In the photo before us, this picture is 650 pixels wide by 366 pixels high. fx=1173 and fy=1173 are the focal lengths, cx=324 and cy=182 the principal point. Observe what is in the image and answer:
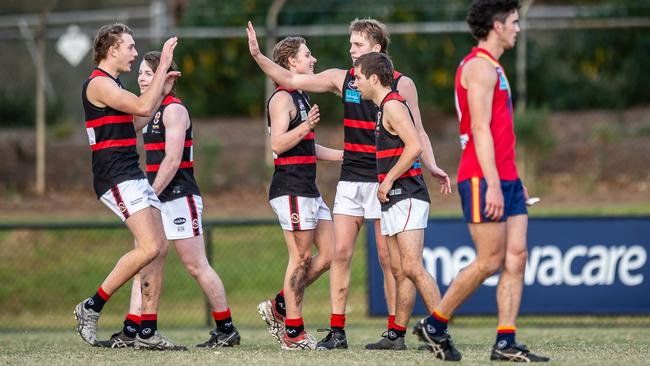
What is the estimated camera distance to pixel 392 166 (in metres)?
7.85

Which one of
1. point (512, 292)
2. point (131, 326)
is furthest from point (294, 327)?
point (512, 292)

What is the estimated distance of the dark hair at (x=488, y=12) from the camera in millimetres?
6992

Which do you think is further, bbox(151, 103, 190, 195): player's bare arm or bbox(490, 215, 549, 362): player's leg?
bbox(151, 103, 190, 195): player's bare arm

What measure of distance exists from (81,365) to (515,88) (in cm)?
1255

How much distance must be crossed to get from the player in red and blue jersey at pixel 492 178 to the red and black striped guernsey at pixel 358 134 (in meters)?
1.30

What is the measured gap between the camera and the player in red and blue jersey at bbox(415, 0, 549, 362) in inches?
269

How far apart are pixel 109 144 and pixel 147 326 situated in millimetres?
1330

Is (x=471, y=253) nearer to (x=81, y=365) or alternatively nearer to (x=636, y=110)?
(x=81, y=365)

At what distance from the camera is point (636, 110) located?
18.8 meters

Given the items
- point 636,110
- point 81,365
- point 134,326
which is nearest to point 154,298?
point 134,326

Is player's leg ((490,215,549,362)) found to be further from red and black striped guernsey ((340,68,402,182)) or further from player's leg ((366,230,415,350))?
red and black striped guernsey ((340,68,402,182))

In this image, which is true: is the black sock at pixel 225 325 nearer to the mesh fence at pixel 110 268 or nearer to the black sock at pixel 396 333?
the black sock at pixel 396 333

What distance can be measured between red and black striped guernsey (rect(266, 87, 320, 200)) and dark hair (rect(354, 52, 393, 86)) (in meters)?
0.73

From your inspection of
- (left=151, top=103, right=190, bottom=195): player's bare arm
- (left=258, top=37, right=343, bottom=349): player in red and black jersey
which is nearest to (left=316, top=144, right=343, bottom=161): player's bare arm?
(left=258, top=37, right=343, bottom=349): player in red and black jersey
